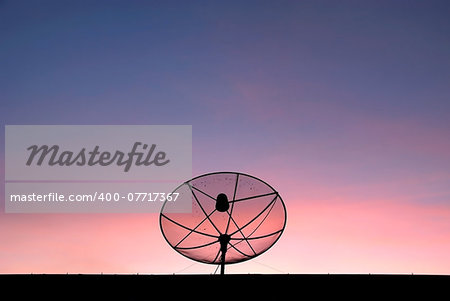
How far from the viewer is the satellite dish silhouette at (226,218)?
1641 cm

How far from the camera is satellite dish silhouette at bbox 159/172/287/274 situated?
16.4 m

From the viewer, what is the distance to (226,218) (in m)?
17.2
